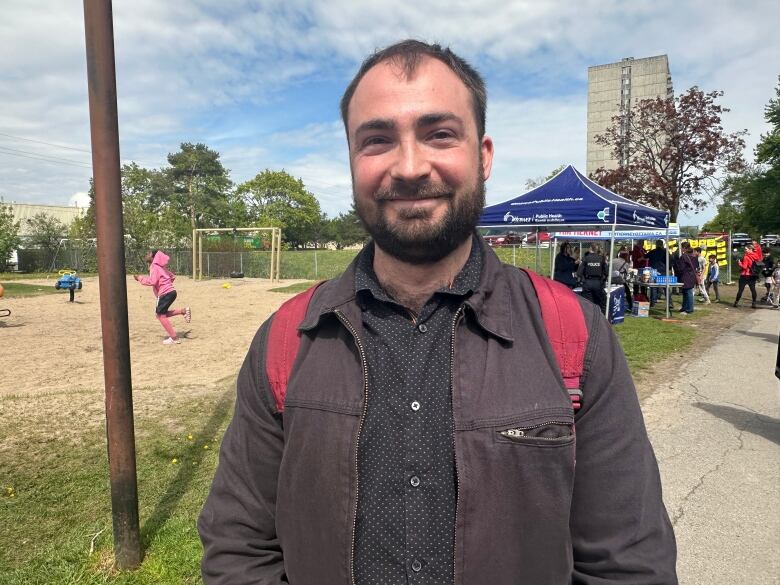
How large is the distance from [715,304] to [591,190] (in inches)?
382

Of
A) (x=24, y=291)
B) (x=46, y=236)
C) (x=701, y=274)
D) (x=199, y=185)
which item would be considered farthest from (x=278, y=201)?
(x=701, y=274)

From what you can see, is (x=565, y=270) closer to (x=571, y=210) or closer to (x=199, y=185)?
(x=571, y=210)

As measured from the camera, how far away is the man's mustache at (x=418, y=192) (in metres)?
1.38

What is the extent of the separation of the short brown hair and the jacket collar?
0.38 m

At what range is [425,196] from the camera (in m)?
1.39

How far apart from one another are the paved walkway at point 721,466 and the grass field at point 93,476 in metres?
0.79

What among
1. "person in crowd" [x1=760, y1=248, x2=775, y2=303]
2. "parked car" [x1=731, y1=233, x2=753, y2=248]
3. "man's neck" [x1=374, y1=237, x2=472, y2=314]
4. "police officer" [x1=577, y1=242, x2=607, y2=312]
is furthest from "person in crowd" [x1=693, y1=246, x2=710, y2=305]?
"parked car" [x1=731, y1=233, x2=753, y2=248]

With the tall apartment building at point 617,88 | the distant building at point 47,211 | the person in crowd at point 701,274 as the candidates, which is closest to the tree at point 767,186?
the tall apartment building at point 617,88

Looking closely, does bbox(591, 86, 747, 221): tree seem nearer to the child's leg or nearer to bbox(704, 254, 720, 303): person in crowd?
bbox(704, 254, 720, 303): person in crowd

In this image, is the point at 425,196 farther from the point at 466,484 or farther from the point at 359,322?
the point at 466,484

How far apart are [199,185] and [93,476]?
2748 inches

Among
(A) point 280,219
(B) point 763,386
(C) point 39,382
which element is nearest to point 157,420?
(C) point 39,382

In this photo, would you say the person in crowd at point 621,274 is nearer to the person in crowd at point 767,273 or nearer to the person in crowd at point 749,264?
the person in crowd at point 749,264

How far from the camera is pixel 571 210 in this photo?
10711mm
